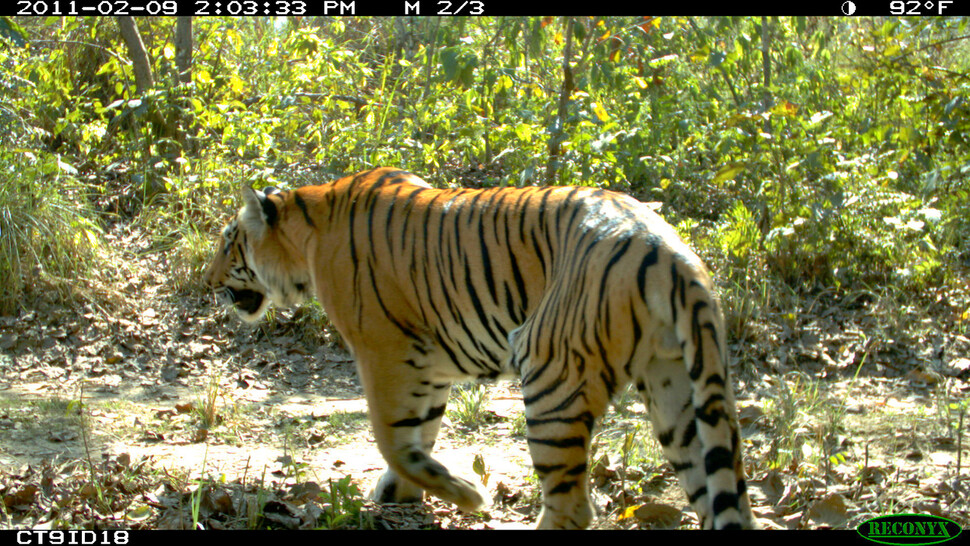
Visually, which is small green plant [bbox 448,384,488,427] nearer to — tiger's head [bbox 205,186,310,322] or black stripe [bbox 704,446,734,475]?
tiger's head [bbox 205,186,310,322]

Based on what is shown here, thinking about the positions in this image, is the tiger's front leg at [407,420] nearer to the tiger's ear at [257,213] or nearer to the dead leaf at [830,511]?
the tiger's ear at [257,213]

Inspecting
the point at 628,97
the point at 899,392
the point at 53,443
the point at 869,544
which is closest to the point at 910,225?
the point at 899,392

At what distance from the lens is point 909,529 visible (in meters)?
3.67

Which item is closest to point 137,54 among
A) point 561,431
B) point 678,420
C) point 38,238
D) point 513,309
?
point 38,238

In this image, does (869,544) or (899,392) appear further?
(899,392)

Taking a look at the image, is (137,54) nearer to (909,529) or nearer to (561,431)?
(561,431)

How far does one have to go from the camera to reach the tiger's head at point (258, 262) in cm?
478

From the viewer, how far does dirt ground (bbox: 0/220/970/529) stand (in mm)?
3951

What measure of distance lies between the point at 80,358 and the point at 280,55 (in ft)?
14.7

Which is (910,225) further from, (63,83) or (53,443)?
(63,83)

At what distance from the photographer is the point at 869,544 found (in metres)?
3.48

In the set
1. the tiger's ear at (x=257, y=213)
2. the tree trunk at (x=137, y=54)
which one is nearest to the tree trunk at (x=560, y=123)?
the tiger's ear at (x=257, y=213)

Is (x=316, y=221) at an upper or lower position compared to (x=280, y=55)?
lower

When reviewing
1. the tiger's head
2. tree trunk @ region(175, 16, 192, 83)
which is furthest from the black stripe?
tree trunk @ region(175, 16, 192, 83)
